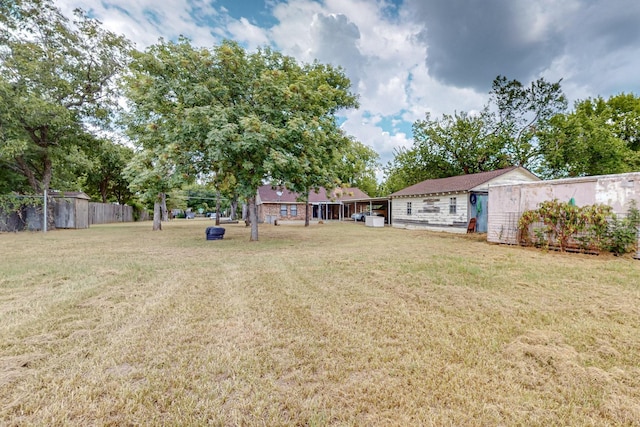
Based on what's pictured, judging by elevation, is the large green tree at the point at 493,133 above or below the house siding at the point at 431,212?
above

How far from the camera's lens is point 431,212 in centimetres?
1761

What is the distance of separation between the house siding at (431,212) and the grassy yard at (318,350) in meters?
10.4

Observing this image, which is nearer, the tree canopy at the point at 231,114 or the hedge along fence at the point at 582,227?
the hedge along fence at the point at 582,227

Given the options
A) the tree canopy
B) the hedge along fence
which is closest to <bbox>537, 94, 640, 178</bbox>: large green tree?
the hedge along fence

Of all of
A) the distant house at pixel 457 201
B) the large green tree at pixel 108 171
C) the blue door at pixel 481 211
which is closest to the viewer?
the distant house at pixel 457 201

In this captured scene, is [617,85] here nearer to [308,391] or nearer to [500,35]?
[500,35]

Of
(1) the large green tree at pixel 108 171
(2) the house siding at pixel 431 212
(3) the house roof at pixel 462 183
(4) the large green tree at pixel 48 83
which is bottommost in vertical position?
(2) the house siding at pixel 431 212

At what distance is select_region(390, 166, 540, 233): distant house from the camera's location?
15.1m

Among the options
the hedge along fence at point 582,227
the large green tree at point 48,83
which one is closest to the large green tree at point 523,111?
the hedge along fence at point 582,227

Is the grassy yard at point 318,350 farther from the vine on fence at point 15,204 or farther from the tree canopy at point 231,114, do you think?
the vine on fence at point 15,204

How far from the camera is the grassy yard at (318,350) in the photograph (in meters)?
1.87

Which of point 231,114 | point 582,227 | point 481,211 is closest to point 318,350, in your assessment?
point 231,114

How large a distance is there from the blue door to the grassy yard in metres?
10.4

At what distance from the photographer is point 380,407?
1895 mm
